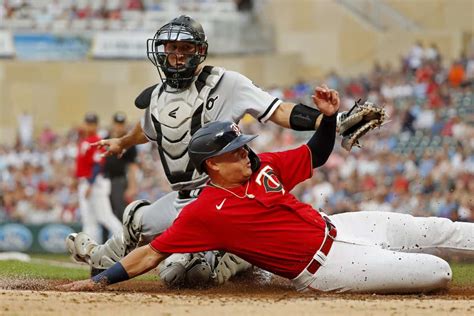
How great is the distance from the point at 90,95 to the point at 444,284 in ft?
71.7

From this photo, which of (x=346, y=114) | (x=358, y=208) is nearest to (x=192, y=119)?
(x=346, y=114)

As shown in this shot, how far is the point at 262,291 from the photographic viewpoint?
27.7ft

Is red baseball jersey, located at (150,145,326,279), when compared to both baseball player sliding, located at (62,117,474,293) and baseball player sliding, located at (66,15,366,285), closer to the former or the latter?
baseball player sliding, located at (62,117,474,293)

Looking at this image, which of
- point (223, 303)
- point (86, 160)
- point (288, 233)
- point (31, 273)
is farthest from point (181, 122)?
point (86, 160)

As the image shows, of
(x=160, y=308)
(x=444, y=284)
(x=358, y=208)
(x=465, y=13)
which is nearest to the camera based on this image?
(x=160, y=308)

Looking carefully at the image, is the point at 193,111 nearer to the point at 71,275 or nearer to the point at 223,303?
the point at 223,303

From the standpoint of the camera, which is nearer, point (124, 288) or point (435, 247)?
point (435, 247)

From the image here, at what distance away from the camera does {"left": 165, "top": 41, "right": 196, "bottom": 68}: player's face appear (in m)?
8.55

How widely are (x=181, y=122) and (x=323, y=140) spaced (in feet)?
3.58

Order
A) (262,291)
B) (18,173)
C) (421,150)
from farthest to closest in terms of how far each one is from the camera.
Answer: (18,173)
(421,150)
(262,291)

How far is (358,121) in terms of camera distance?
809 centimetres

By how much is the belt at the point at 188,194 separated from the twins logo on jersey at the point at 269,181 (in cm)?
109

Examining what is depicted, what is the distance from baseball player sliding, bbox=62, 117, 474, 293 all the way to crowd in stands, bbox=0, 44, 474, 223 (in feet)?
25.0

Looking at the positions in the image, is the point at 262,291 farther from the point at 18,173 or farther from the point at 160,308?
the point at 18,173
